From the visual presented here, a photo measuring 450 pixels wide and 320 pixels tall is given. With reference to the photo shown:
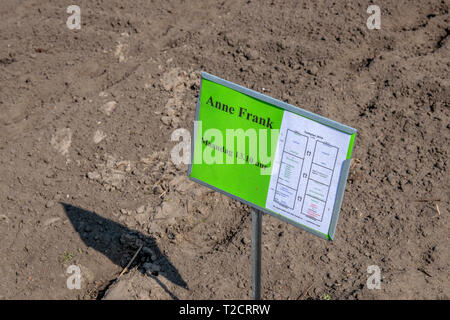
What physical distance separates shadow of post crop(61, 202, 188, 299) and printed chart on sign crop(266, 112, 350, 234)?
107 centimetres

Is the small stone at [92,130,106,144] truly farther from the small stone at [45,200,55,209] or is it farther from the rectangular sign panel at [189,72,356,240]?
the rectangular sign panel at [189,72,356,240]

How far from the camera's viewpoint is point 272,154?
2523mm

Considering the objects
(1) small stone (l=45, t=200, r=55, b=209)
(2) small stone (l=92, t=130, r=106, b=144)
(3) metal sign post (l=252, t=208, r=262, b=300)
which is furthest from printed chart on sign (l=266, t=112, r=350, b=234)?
(2) small stone (l=92, t=130, r=106, b=144)

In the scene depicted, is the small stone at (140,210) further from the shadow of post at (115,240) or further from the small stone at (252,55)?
the small stone at (252,55)

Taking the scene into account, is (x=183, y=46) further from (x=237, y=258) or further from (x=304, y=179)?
(x=304, y=179)

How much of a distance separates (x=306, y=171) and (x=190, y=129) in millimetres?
1853

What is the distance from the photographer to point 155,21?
5.16 metres

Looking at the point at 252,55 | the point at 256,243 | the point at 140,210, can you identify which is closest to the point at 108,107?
the point at 140,210

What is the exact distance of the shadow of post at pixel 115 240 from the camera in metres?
3.39

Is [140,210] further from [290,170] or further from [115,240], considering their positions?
[290,170]

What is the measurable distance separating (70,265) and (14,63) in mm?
2357

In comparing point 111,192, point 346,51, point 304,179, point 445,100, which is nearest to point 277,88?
point 346,51

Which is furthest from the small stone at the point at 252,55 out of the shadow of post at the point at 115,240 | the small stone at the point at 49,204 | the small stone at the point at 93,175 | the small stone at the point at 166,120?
the small stone at the point at 49,204

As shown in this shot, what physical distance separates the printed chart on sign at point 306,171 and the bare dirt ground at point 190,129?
875 millimetres
